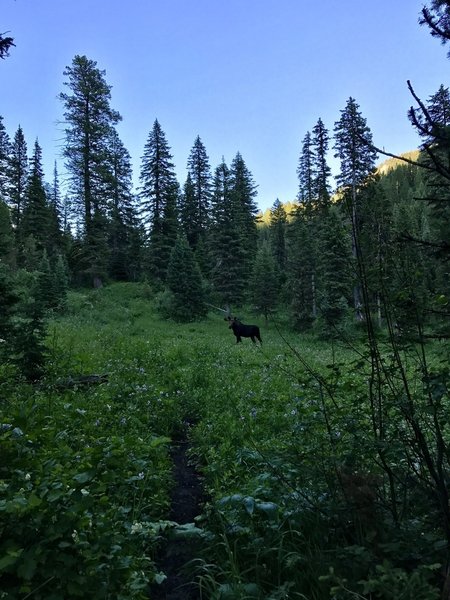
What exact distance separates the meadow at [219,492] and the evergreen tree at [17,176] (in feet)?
159

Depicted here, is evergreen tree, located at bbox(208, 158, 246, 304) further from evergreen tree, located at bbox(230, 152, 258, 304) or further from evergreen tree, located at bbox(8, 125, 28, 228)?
evergreen tree, located at bbox(8, 125, 28, 228)

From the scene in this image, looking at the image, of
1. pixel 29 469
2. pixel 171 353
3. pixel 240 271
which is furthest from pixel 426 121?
pixel 240 271

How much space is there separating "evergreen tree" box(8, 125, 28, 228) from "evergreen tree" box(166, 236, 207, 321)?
83.1 feet

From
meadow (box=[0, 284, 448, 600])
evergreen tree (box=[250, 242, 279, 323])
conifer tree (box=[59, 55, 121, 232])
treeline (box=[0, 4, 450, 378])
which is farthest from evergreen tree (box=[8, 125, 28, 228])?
meadow (box=[0, 284, 448, 600])

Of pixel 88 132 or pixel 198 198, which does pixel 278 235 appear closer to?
pixel 198 198

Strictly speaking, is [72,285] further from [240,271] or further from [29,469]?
[29,469]

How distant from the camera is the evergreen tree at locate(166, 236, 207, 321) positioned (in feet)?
112

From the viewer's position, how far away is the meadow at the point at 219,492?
2.46m

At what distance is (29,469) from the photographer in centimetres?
340

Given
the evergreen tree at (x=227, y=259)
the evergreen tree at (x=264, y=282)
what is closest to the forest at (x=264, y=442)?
the evergreen tree at (x=264, y=282)

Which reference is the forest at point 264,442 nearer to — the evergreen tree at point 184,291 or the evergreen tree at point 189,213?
the evergreen tree at point 184,291

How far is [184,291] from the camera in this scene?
34844 mm

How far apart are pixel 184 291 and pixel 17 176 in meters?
33.8

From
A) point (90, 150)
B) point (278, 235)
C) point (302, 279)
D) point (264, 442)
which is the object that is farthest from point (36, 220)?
point (264, 442)
